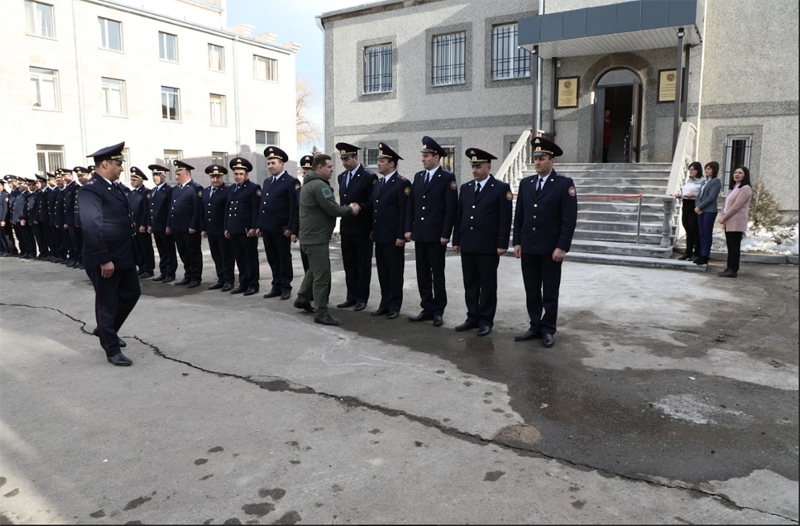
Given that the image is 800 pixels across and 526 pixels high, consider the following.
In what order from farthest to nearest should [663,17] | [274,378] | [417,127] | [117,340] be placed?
[417,127], [663,17], [117,340], [274,378]

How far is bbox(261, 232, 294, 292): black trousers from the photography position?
830 centimetres

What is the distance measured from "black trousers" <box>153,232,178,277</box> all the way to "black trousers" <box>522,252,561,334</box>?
6422mm

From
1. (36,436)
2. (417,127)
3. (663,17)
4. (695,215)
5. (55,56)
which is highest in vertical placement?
(55,56)

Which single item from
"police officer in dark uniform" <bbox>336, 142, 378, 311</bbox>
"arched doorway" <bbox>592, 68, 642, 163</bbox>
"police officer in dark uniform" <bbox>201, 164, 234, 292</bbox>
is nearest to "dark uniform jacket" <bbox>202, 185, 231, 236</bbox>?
"police officer in dark uniform" <bbox>201, 164, 234, 292</bbox>

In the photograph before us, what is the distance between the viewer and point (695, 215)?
10438mm

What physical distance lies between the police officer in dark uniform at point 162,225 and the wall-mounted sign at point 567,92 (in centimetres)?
1066

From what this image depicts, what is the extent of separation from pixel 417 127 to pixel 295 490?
1642 cm

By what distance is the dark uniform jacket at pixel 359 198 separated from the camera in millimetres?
7457

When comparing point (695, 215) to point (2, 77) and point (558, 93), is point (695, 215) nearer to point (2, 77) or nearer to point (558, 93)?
point (558, 93)

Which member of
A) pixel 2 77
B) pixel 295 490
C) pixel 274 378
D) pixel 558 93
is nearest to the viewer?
pixel 295 490

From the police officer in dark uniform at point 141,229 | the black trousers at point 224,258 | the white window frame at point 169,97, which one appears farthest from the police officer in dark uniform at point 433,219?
the white window frame at point 169,97

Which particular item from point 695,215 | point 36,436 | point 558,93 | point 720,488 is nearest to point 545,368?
point 720,488

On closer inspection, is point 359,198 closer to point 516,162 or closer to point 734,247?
point 734,247

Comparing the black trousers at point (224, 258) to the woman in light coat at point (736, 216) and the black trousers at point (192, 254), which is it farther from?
the woman in light coat at point (736, 216)
